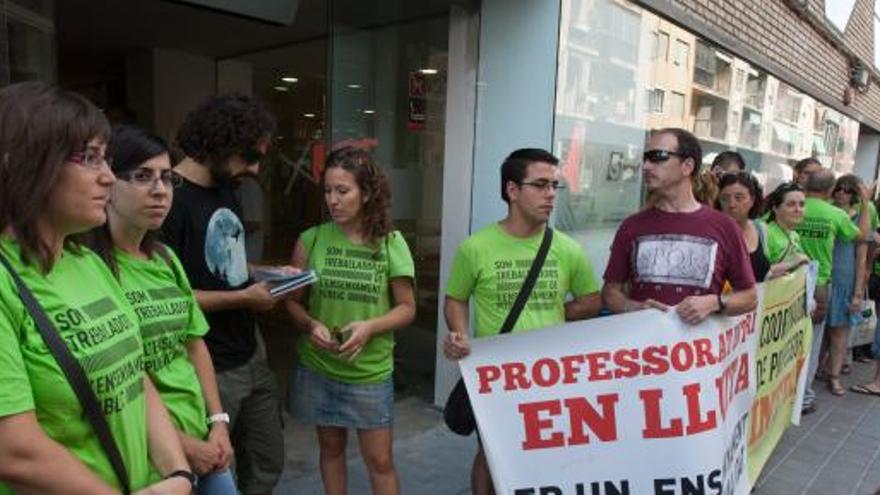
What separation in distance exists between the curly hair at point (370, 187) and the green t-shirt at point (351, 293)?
59 mm

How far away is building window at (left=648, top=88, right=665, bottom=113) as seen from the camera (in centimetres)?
577

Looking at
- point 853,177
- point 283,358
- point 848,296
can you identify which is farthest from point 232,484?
point 853,177

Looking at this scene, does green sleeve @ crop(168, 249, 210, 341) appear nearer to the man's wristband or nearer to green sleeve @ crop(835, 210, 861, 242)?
the man's wristband

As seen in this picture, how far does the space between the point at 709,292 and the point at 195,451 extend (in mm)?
2087

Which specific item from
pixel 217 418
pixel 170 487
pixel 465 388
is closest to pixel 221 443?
pixel 217 418

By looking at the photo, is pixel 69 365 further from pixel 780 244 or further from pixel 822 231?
pixel 822 231

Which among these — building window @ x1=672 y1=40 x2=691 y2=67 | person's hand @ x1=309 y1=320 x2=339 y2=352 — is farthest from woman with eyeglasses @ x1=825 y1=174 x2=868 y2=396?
person's hand @ x1=309 y1=320 x2=339 y2=352

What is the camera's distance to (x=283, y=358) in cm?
558

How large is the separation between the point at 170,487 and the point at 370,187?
143 cm

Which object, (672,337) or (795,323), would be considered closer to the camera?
(672,337)

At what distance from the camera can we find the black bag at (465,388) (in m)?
2.76

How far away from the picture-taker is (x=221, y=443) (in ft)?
6.37

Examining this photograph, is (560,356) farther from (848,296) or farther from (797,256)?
(848,296)

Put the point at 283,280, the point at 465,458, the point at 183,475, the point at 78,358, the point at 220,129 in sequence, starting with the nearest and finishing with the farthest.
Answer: the point at 78,358, the point at 183,475, the point at 220,129, the point at 283,280, the point at 465,458
